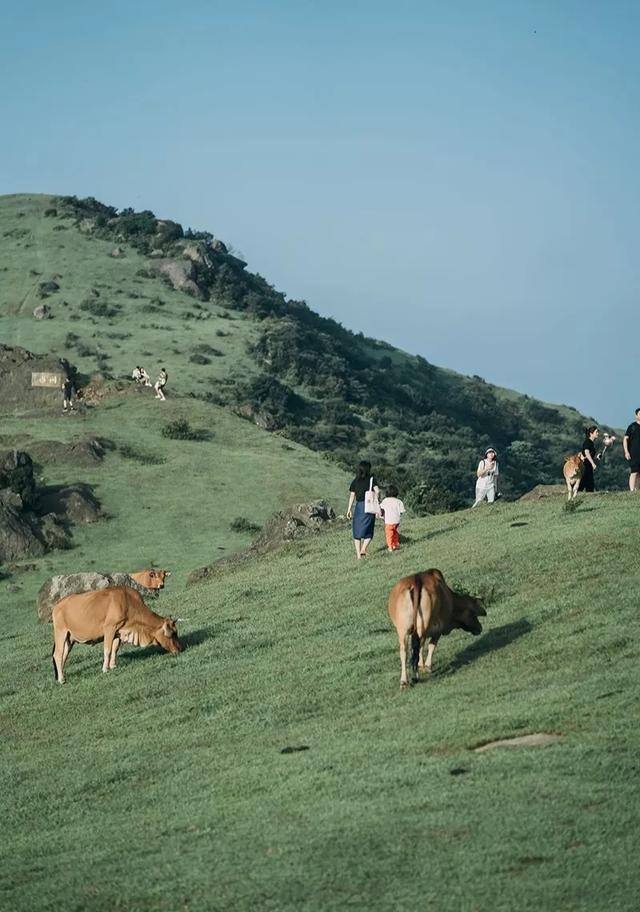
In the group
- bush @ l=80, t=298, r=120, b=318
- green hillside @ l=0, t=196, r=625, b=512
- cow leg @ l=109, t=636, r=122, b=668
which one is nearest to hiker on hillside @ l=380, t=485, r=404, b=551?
cow leg @ l=109, t=636, r=122, b=668

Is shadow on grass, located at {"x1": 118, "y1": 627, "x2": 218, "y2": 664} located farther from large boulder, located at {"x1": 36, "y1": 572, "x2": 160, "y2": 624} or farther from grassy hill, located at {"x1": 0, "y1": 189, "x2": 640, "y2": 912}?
large boulder, located at {"x1": 36, "y1": 572, "x2": 160, "y2": 624}

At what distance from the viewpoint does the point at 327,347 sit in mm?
131500

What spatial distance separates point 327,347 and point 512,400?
1061 inches

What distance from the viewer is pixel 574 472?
37281 mm

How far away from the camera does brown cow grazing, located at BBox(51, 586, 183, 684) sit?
87.4ft

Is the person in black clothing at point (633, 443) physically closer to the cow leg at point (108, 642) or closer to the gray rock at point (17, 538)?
the cow leg at point (108, 642)

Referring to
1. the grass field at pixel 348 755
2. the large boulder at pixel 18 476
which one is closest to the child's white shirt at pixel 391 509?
the grass field at pixel 348 755

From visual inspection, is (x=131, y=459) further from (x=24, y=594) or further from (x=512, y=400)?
(x=512, y=400)

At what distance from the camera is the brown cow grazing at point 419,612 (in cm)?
2125

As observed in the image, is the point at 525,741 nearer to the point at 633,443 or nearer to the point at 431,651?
the point at 431,651

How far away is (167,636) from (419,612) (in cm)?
730

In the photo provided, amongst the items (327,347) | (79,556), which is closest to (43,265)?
(327,347)

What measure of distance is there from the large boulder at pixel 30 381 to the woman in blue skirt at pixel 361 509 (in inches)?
1742

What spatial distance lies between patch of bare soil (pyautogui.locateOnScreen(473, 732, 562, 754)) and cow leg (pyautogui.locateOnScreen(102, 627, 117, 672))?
35.5 feet
